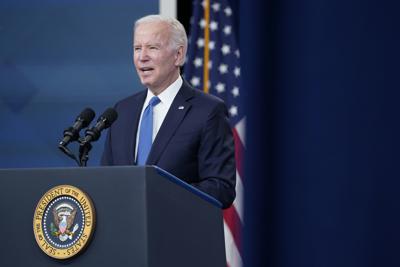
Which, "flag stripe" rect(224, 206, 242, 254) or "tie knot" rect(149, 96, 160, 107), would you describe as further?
"flag stripe" rect(224, 206, 242, 254)

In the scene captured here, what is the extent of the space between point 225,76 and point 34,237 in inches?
105

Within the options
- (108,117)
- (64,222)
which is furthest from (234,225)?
(64,222)

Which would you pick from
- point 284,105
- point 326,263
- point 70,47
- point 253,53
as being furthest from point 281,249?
point 70,47

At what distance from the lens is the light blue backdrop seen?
16.5 feet

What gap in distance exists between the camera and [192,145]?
2.80m

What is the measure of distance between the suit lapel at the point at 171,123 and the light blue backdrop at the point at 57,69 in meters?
2.08

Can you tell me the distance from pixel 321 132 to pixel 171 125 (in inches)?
62.2

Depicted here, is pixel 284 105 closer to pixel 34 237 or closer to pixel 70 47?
pixel 70 47

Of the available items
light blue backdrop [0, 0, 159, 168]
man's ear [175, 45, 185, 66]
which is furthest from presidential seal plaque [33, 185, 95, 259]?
light blue backdrop [0, 0, 159, 168]

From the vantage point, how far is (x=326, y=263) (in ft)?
13.8

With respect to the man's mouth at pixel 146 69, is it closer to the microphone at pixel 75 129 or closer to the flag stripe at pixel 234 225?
the microphone at pixel 75 129

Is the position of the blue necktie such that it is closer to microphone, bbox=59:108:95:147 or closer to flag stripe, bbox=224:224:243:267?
Result: microphone, bbox=59:108:95:147

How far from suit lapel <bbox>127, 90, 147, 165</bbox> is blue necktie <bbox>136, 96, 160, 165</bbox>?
0.02 m

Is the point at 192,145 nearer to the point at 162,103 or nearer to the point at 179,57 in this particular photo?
the point at 162,103
